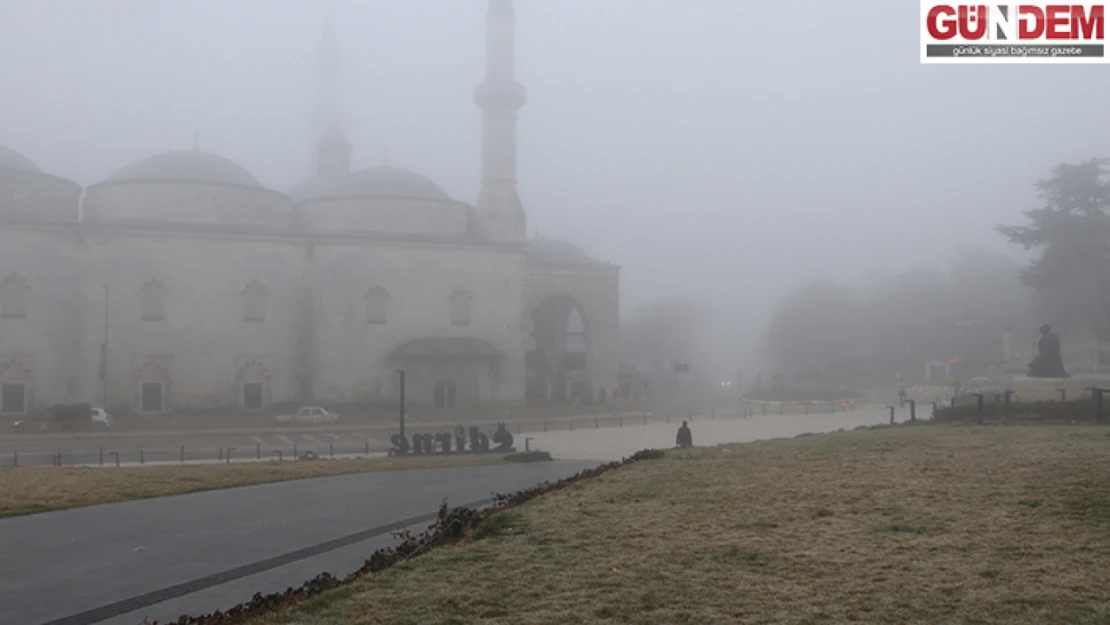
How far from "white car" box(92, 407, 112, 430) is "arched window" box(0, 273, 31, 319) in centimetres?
616

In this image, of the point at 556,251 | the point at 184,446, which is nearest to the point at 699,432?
Result: the point at 184,446

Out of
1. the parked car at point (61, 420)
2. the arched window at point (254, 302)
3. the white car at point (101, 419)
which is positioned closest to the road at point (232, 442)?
the parked car at point (61, 420)

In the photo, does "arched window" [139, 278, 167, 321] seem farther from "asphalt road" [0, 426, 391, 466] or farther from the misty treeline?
the misty treeline

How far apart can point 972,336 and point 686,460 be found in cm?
5318

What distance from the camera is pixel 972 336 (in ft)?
196

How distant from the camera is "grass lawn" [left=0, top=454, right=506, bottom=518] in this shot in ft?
37.9

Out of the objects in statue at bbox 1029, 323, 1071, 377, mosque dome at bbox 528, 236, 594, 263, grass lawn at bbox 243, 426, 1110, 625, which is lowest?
grass lawn at bbox 243, 426, 1110, 625

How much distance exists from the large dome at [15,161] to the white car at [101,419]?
44.9 ft

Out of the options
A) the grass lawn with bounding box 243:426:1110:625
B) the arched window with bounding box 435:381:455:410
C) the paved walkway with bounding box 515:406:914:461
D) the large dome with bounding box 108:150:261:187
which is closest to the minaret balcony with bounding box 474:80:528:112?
A: the large dome with bounding box 108:150:261:187

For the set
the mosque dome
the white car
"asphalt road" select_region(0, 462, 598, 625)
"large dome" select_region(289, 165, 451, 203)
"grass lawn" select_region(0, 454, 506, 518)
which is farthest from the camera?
the mosque dome

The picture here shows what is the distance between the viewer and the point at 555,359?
2085 inches

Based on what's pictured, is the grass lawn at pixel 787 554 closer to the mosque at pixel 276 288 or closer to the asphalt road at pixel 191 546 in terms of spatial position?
the asphalt road at pixel 191 546

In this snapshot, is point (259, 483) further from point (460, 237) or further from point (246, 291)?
point (460, 237)

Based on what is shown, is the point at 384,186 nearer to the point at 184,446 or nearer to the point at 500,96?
the point at 500,96
